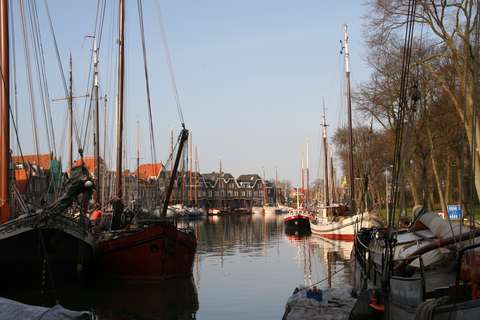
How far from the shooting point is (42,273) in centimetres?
2123

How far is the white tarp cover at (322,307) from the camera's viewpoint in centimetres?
1340

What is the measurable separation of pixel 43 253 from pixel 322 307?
10.9 m

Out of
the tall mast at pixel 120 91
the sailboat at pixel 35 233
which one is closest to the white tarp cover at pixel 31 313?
the sailboat at pixel 35 233

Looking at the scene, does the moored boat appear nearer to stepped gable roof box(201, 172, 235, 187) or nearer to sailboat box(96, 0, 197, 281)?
sailboat box(96, 0, 197, 281)

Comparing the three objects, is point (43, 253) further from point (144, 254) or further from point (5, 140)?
point (5, 140)

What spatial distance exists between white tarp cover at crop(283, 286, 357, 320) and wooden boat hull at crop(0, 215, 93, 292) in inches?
311

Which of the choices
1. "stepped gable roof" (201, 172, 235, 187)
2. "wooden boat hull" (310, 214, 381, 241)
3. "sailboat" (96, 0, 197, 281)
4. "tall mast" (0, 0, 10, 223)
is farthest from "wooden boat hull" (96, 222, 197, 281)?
"stepped gable roof" (201, 172, 235, 187)

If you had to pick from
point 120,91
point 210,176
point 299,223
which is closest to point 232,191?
point 210,176

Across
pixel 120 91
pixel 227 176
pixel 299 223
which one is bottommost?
pixel 299 223

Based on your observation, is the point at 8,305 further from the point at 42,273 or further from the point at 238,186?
the point at 238,186

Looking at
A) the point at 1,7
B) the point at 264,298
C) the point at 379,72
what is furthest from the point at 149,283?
the point at 379,72

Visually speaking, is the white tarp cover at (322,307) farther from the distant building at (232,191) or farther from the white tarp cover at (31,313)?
the distant building at (232,191)

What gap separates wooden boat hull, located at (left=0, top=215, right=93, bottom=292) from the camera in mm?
20203

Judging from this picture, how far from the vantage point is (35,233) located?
20.7m
